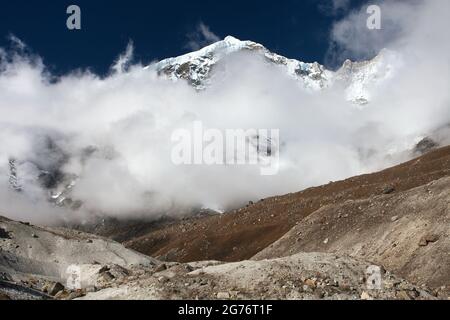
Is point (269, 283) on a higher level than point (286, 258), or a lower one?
lower

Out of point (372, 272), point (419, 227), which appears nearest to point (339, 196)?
point (419, 227)

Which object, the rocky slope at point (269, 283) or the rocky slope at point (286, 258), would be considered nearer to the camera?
the rocky slope at point (269, 283)

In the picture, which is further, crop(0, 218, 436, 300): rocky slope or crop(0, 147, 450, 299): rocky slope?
crop(0, 147, 450, 299): rocky slope

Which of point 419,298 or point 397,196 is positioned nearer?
point 419,298

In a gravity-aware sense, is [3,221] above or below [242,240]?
below

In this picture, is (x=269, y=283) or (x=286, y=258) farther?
(x=286, y=258)
